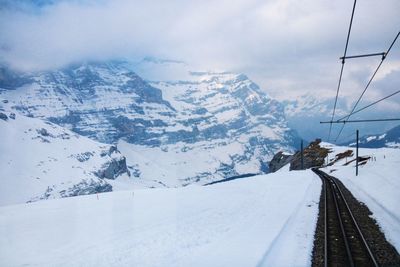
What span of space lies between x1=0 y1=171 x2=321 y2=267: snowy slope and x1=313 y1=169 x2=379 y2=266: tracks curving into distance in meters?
1.00

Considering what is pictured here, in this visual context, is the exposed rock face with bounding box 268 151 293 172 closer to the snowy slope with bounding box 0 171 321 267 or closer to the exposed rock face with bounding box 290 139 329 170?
the exposed rock face with bounding box 290 139 329 170

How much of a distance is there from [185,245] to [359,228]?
11.4 meters

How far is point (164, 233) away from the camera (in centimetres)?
2362

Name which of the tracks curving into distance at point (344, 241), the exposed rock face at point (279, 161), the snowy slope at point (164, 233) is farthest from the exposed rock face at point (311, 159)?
the tracks curving into distance at point (344, 241)

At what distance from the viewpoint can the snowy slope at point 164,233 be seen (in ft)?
61.8

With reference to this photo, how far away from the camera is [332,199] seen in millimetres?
38812

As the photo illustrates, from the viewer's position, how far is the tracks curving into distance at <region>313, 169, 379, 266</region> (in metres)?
17.8

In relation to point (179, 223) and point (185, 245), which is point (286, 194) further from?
point (185, 245)

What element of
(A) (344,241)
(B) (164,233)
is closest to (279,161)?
(B) (164,233)

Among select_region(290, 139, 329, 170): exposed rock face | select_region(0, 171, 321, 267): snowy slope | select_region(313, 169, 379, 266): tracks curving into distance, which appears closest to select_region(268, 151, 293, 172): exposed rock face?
select_region(290, 139, 329, 170): exposed rock face

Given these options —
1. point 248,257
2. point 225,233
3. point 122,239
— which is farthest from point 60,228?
point 248,257

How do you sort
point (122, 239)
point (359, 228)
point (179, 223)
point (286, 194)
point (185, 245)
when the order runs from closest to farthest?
point (185, 245), point (122, 239), point (359, 228), point (179, 223), point (286, 194)

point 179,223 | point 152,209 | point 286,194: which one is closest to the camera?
point 179,223

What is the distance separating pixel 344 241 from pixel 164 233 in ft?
33.5
